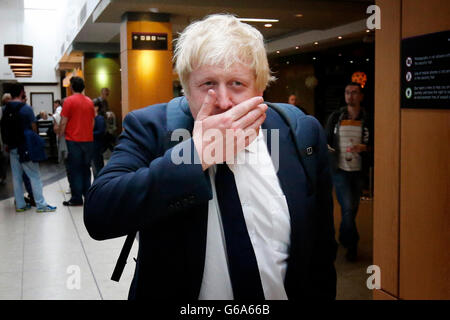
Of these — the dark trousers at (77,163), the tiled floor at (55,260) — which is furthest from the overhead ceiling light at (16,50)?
the tiled floor at (55,260)

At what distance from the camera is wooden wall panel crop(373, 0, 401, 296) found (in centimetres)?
Result: 251

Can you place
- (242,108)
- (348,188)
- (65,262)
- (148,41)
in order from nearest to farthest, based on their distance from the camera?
(242,108)
(65,262)
(348,188)
(148,41)

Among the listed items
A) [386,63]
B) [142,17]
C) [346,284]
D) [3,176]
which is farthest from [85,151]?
[386,63]

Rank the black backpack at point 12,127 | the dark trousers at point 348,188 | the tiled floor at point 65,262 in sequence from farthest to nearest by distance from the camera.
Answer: the black backpack at point 12,127, the dark trousers at point 348,188, the tiled floor at point 65,262

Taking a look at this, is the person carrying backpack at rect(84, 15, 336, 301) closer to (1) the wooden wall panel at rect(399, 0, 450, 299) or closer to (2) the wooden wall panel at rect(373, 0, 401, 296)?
(1) the wooden wall panel at rect(399, 0, 450, 299)

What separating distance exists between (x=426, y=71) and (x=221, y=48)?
1.57 m

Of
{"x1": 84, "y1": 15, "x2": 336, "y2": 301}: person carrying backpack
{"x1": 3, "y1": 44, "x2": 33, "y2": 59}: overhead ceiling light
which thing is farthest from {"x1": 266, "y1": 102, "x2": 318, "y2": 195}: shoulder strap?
{"x1": 3, "y1": 44, "x2": 33, "y2": 59}: overhead ceiling light

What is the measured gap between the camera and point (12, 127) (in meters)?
7.24

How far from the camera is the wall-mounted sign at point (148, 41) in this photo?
30.2 ft

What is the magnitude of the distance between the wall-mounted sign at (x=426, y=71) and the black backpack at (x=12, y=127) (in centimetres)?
610

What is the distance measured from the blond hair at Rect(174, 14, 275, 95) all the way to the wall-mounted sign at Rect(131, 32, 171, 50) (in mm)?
8416

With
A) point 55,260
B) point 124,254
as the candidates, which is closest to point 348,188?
point 55,260

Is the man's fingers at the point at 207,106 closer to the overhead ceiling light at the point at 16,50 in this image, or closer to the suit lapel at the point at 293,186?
the suit lapel at the point at 293,186

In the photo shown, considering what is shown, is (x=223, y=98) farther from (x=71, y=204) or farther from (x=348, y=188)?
(x=71, y=204)
